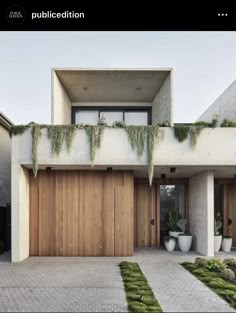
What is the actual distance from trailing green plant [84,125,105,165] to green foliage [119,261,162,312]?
3.59 meters

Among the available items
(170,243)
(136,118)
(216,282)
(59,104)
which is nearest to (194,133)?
(170,243)

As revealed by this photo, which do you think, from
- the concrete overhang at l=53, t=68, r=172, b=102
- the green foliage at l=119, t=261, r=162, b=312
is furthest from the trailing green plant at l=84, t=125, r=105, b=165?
the concrete overhang at l=53, t=68, r=172, b=102

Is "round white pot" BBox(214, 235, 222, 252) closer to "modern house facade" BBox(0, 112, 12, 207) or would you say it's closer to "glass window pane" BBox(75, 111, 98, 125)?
"glass window pane" BBox(75, 111, 98, 125)

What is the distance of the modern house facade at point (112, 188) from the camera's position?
1065 centimetres

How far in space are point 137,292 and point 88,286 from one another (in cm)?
130

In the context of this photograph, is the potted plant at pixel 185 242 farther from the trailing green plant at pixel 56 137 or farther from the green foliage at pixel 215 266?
the trailing green plant at pixel 56 137

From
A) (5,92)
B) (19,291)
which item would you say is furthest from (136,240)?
(5,92)

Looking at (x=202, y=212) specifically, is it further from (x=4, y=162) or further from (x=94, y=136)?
(x=4, y=162)

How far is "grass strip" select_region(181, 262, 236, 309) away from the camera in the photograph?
6809 millimetres

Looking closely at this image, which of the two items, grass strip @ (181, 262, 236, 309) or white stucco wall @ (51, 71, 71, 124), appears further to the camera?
white stucco wall @ (51, 71, 71, 124)

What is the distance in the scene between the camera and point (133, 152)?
10672 mm

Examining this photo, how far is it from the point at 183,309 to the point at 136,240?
25.3ft

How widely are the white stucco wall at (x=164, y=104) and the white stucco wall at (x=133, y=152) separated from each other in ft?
8.84
